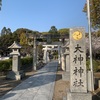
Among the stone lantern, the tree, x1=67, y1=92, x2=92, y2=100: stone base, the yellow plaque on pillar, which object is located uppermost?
the tree

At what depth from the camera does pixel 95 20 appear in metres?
18.1

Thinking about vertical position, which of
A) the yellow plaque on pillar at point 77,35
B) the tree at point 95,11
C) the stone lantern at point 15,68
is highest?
the tree at point 95,11

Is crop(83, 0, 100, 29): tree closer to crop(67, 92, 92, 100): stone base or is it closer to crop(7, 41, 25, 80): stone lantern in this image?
crop(7, 41, 25, 80): stone lantern

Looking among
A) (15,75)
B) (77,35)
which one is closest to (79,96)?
(77,35)

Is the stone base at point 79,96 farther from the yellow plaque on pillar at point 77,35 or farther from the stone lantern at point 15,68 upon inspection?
the stone lantern at point 15,68

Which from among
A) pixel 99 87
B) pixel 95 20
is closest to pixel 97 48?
pixel 95 20

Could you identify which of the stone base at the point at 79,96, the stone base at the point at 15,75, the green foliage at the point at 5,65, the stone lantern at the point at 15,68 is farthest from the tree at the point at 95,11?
the stone base at the point at 79,96

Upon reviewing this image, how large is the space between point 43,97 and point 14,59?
894cm

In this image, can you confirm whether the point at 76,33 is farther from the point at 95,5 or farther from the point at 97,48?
the point at 97,48

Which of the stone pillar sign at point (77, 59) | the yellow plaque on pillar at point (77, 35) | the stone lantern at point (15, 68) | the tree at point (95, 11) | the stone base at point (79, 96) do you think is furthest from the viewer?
the stone lantern at point (15, 68)

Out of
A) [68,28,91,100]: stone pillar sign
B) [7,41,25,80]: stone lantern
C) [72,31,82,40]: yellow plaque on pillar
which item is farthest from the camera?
[7,41,25,80]: stone lantern

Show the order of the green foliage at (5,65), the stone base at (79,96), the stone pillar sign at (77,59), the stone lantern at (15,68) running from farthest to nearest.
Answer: the green foliage at (5,65), the stone lantern at (15,68), the stone pillar sign at (77,59), the stone base at (79,96)

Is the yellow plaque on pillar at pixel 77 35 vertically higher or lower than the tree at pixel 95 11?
lower

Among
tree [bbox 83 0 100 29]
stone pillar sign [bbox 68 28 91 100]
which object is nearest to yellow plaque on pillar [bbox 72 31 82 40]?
stone pillar sign [bbox 68 28 91 100]
